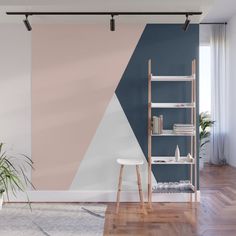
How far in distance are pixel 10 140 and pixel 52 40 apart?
142cm

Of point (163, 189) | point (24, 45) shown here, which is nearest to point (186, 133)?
point (163, 189)

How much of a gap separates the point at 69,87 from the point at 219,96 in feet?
12.4

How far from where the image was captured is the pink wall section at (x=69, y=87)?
4.17m

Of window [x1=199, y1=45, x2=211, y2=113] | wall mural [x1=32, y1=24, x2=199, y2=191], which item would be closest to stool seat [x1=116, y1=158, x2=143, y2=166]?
wall mural [x1=32, y1=24, x2=199, y2=191]

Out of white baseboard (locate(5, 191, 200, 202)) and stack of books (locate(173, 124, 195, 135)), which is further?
white baseboard (locate(5, 191, 200, 202))

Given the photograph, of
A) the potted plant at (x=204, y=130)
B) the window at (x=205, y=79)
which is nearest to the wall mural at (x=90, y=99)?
the potted plant at (x=204, y=130)

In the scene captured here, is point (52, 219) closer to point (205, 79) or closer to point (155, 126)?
point (155, 126)

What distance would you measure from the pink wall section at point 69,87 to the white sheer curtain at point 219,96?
3161mm

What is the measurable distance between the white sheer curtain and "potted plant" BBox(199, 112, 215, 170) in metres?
0.13

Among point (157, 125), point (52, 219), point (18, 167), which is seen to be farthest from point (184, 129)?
point (18, 167)

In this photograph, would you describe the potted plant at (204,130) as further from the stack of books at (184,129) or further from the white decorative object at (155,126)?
the white decorative object at (155,126)

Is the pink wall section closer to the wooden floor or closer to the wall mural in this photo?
the wall mural

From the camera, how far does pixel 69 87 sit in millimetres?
4176

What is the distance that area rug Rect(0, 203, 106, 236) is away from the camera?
3105mm
